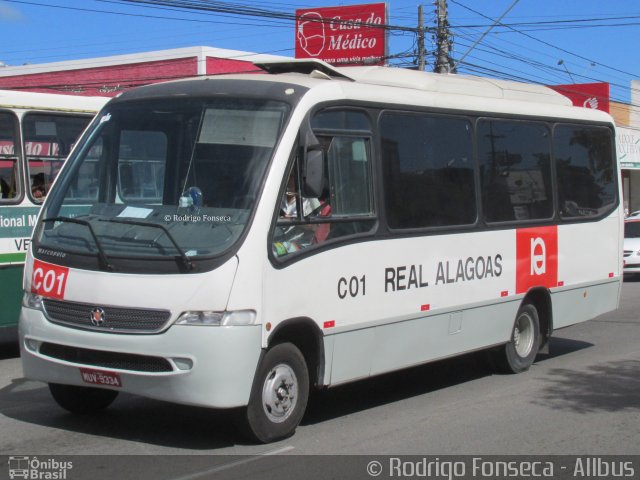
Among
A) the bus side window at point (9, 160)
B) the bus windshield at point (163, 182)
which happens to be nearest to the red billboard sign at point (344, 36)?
the bus side window at point (9, 160)

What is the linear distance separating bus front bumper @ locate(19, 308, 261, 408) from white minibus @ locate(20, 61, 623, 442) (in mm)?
12

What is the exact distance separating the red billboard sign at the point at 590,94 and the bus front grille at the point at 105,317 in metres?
33.4

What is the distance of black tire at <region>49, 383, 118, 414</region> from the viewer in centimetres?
771

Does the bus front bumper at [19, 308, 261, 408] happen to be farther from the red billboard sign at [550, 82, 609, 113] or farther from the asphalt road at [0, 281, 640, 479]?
the red billboard sign at [550, 82, 609, 113]

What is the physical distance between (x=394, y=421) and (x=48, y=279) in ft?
10.0

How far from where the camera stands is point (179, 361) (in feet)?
21.2

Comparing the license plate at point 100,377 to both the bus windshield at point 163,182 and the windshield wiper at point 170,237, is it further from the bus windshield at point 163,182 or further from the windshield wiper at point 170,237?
the windshield wiper at point 170,237

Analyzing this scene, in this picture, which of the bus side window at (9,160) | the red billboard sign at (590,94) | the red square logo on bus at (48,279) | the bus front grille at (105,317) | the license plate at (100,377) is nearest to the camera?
the bus front grille at (105,317)

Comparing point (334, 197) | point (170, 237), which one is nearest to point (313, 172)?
point (334, 197)

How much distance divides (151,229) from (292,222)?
1.06 meters

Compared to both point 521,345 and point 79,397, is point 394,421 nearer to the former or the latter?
point 79,397

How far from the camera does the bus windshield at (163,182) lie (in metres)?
6.81

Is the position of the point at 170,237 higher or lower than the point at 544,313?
higher

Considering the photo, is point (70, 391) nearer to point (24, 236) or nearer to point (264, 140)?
point (264, 140)
